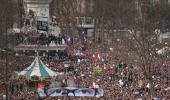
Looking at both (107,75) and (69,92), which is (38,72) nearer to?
(107,75)

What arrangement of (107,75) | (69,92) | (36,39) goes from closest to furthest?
(69,92)
(107,75)
(36,39)

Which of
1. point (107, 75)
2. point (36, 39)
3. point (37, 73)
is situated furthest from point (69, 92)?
point (36, 39)

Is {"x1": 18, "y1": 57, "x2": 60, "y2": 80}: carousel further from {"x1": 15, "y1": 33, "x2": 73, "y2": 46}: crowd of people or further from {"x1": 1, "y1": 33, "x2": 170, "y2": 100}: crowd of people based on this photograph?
{"x1": 15, "y1": 33, "x2": 73, "y2": 46}: crowd of people

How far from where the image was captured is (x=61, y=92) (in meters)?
43.4

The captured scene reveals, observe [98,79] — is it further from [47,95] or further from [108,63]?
[108,63]

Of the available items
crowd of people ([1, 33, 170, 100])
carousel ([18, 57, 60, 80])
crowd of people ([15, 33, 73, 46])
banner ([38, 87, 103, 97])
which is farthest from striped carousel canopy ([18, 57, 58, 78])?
crowd of people ([15, 33, 73, 46])

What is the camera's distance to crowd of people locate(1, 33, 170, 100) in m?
44.4

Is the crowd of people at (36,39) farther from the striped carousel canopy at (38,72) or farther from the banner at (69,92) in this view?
the banner at (69,92)

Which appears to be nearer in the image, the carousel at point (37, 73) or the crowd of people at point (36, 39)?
the carousel at point (37, 73)

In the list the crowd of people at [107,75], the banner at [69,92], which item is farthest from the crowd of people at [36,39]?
the banner at [69,92]

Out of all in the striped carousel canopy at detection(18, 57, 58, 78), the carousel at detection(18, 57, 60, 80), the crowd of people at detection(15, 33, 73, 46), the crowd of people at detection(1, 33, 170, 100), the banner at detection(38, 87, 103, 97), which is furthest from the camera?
the crowd of people at detection(15, 33, 73, 46)

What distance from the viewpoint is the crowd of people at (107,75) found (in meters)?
44.4

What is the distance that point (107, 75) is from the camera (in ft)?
175

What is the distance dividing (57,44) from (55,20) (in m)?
28.3
